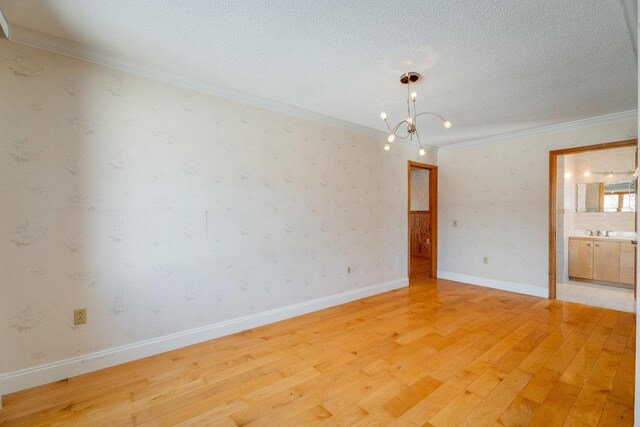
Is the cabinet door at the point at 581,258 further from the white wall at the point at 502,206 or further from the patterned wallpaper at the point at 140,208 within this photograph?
the patterned wallpaper at the point at 140,208

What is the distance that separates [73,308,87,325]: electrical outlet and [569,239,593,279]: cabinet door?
6.87 meters

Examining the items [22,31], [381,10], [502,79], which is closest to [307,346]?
[381,10]

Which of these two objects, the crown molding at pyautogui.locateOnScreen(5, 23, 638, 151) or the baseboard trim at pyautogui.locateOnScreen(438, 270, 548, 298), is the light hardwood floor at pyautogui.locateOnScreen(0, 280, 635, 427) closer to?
the baseboard trim at pyautogui.locateOnScreen(438, 270, 548, 298)

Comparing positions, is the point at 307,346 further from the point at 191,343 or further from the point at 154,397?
the point at 154,397

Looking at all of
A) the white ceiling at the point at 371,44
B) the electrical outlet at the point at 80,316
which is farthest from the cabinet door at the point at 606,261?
the electrical outlet at the point at 80,316

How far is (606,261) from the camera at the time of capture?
16.0 feet

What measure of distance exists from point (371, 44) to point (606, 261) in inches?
215

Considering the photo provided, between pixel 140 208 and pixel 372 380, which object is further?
pixel 140 208

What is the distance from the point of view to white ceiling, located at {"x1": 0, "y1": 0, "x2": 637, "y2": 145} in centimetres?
176

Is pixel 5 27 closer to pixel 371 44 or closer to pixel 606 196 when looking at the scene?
pixel 371 44

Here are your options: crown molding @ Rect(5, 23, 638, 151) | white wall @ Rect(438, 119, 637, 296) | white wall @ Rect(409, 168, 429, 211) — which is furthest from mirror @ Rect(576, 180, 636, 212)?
white wall @ Rect(409, 168, 429, 211)

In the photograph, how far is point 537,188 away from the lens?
13.9 ft

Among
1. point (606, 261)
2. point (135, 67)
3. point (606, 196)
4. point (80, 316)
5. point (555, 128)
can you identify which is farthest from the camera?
point (606, 196)

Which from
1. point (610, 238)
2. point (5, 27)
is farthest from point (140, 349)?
point (610, 238)
